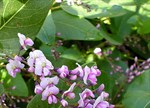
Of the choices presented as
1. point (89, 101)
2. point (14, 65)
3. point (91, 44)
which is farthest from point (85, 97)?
point (91, 44)

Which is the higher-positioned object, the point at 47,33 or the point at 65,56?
the point at 47,33

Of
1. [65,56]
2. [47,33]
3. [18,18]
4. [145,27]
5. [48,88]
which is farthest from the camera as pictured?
[145,27]

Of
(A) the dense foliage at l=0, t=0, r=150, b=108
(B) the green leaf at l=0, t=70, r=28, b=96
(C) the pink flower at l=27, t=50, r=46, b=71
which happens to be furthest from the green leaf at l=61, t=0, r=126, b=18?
(C) the pink flower at l=27, t=50, r=46, b=71

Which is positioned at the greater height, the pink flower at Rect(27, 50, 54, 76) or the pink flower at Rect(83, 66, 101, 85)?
the pink flower at Rect(27, 50, 54, 76)

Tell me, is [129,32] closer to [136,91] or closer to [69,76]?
[136,91]

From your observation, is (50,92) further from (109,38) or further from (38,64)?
(109,38)

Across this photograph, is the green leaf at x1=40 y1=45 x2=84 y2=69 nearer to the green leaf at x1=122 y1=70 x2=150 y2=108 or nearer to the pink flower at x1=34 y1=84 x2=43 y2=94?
the green leaf at x1=122 y1=70 x2=150 y2=108

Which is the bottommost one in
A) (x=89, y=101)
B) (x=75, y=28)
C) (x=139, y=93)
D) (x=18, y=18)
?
(x=139, y=93)

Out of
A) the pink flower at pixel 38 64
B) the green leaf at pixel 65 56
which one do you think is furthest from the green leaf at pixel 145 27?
the pink flower at pixel 38 64
